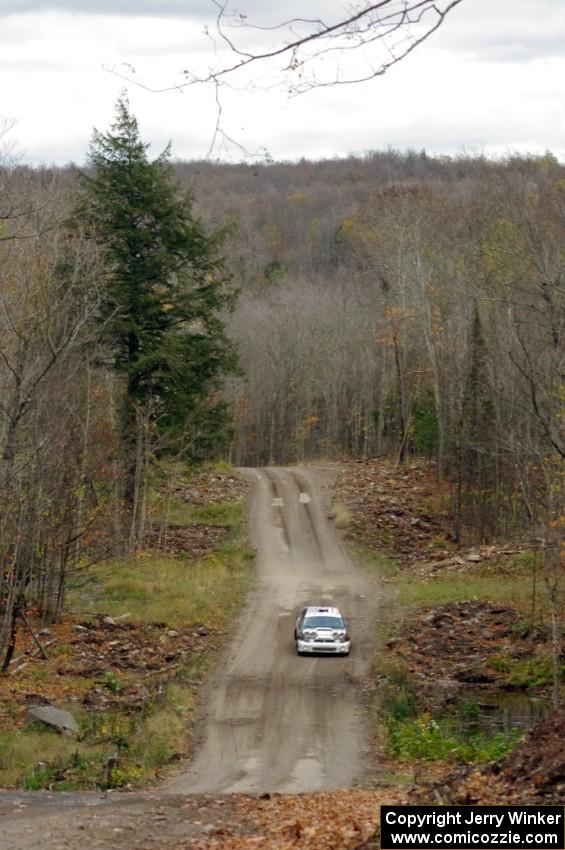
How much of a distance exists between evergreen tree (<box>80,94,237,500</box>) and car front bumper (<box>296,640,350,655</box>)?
39.3 ft

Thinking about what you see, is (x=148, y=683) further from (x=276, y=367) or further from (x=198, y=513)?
(x=276, y=367)

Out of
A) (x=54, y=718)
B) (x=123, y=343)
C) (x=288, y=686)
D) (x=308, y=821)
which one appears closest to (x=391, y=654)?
(x=288, y=686)

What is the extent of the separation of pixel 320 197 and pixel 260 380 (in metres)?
71.0

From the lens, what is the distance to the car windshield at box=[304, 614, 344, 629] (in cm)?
2898

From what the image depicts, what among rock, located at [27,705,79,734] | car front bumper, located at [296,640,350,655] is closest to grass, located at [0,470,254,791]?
rock, located at [27,705,79,734]

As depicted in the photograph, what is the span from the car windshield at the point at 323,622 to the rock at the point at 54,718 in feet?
32.3

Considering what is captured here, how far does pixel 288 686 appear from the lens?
25.6 metres

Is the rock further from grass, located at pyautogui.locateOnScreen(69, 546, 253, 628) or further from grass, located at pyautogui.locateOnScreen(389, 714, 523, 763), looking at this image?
grass, located at pyautogui.locateOnScreen(69, 546, 253, 628)

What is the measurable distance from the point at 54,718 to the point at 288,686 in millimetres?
7239

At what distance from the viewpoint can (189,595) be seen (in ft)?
111

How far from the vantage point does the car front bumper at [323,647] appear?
93.5 feet

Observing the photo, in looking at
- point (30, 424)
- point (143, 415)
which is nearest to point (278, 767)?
point (30, 424)

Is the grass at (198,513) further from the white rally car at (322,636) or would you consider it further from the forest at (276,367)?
the white rally car at (322,636)

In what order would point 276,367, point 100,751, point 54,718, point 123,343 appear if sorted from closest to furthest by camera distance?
point 100,751, point 54,718, point 123,343, point 276,367
